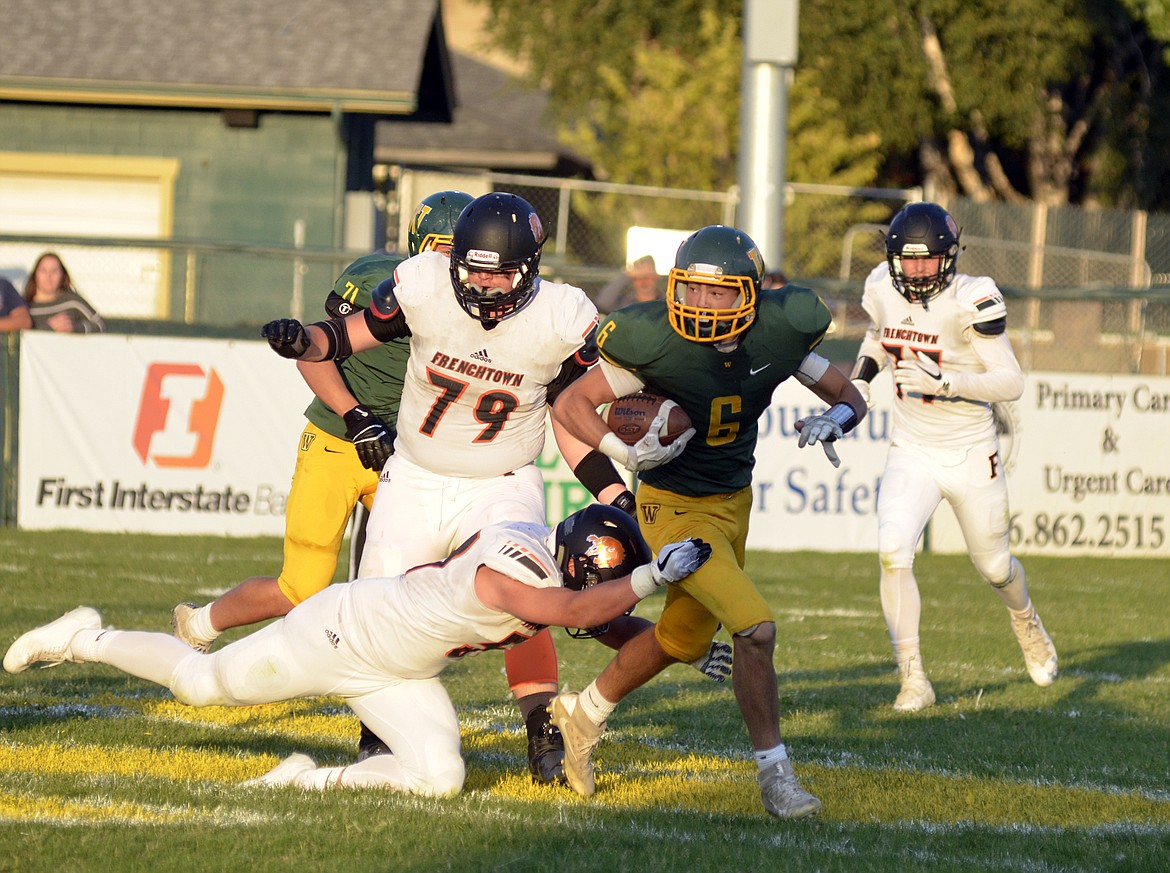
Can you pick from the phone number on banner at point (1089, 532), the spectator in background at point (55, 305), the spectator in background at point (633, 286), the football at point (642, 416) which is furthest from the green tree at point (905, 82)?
the football at point (642, 416)

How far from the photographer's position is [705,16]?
26781 millimetres

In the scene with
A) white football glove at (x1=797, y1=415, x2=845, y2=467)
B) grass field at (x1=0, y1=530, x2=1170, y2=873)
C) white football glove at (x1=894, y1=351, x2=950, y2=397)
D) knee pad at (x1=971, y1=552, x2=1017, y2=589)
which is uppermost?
white football glove at (x1=894, y1=351, x2=950, y2=397)

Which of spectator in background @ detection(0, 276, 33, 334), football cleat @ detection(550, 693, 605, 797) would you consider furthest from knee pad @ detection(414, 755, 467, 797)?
spectator in background @ detection(0, 276, 33, 334)

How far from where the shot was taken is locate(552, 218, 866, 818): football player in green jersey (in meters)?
5.14

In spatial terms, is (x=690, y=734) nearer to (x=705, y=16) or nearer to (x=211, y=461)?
(x=211, y=461)

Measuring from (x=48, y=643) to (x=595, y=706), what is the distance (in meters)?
1.88

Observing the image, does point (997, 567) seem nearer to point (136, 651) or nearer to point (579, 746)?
point (579, 746)

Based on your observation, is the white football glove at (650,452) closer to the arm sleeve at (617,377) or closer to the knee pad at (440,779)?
the arm sleeve at (617,377)

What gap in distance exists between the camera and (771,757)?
507 cm

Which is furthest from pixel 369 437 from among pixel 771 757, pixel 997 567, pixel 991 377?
pixel 997 567

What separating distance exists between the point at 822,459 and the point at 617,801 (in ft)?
26.4

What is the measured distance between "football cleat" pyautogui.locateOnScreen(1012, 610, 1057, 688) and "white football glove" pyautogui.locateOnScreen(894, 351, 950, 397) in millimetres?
1160

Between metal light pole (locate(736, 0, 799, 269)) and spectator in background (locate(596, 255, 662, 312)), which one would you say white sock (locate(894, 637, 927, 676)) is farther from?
metal light pole (locate(736, 0, 799, 269))

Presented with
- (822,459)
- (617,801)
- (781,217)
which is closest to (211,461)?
(822,459)
